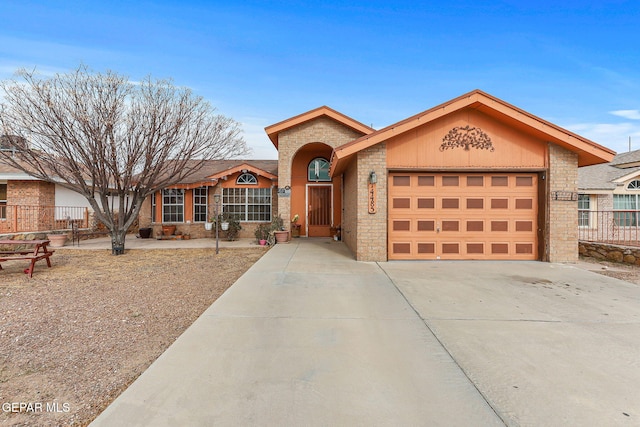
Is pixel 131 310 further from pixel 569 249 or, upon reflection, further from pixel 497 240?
pixel 569 249

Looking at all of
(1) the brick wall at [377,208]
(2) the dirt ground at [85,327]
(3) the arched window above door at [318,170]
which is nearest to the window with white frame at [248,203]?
(3) the arched window above door at [318,170]

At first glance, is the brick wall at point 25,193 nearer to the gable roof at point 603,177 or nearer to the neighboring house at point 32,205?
the neighboring house at point 32,205

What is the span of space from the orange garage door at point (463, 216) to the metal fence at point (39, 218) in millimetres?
15745

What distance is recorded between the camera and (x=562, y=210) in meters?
8.02

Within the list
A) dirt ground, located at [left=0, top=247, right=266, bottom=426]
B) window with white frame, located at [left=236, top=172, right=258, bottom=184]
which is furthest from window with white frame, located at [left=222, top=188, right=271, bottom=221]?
dirt ground, located at [left=0, top=247, right=266, bottom=426]

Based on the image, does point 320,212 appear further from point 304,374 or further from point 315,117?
point 304,374

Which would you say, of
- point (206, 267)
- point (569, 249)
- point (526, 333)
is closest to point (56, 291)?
point (206, 267)

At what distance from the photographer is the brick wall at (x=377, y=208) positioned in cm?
816

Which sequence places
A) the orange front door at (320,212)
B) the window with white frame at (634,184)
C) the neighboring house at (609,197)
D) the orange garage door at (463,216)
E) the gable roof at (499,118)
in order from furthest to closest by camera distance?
1. the window with white frame at (634,184)
2. the neighboring house at (609,197)
3. the orange front door at (320,212)
4. the orange garage door at (463,216)
5. the gable roof at (499,118)

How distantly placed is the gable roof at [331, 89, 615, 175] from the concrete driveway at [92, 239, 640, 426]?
4.15 meters

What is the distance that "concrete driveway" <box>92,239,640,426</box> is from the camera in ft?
6.94

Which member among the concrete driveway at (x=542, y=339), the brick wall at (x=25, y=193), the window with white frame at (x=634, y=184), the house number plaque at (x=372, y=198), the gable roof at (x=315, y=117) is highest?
the gable roof at (x=315, y=117)

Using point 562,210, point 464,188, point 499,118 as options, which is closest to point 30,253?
point 464,188

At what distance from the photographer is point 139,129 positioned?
10805mm
